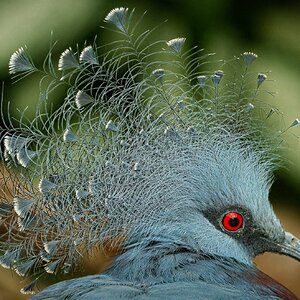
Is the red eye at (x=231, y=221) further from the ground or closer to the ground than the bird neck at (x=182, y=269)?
further from the ground

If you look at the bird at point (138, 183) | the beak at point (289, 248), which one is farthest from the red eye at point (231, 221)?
the beak at point (289, 248)

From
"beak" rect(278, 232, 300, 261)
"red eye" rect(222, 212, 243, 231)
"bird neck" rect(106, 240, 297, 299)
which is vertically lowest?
"bird neck" rect(106, 240, 297, 299)

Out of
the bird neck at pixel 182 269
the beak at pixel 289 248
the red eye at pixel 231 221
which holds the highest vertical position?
the beak at pixel 289 248

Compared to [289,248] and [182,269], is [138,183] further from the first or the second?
[289,248]

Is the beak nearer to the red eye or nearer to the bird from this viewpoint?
the bird

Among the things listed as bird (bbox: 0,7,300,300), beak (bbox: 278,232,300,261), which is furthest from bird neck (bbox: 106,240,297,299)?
beak (bbox: 278,232,300,261)

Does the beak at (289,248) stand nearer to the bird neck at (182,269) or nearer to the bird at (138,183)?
the bird at (138,183)

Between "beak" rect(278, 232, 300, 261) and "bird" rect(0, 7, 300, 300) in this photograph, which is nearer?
"bird" rect(0, 7, 300, 300)

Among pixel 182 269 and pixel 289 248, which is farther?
pixel 289 248

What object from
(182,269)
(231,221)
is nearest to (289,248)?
(231,221)
